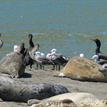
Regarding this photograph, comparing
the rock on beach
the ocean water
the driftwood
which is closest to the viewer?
the driftwood

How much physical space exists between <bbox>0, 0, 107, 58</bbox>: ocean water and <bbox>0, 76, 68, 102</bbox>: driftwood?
13.4 m

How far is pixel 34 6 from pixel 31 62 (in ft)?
131

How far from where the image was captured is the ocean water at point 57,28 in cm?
3116

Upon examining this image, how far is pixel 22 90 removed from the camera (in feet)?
43.9

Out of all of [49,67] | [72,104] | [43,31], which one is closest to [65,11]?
[43,31]

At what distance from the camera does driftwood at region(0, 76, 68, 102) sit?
13219mm

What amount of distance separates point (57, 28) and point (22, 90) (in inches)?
1087

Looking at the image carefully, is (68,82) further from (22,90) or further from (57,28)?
(57,28)

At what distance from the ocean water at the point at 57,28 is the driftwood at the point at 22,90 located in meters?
13.4

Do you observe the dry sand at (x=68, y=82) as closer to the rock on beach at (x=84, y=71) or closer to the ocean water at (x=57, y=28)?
the rock on beach at (x=84, y=71)

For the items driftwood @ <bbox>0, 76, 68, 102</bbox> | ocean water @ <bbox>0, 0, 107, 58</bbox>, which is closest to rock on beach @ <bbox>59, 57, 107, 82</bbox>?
driftwood @ <bbox>0, 76, 68, 102</bbox>

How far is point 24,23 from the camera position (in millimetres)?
45312

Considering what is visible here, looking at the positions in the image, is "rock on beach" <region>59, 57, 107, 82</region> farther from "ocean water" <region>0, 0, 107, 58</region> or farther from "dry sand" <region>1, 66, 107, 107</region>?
"ocean water" <region>0, 0, 107, 58</region>

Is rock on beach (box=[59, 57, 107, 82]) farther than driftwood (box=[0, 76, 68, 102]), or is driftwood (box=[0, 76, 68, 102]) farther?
rock on beach (box=[59, 57, 107, 82])
